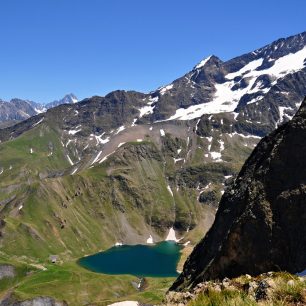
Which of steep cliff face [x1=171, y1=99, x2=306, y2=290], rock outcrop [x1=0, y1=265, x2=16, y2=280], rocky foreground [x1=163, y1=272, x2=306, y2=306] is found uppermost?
rocky foreground [x1=163, y1=272, x2=306, y2=306]

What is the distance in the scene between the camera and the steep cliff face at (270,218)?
56.4 meters

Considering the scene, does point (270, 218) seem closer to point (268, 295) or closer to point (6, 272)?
point (268, 295)

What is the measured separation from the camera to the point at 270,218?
2410 inches

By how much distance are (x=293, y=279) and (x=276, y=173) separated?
5254 cm

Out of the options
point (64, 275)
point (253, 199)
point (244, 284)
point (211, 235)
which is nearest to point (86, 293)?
point (64, 275)

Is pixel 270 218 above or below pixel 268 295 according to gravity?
below

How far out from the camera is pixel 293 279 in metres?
15.1

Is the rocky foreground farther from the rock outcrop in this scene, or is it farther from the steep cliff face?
the rock outcrop

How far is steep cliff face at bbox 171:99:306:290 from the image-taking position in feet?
185

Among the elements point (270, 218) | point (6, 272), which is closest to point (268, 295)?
point (270, 218)

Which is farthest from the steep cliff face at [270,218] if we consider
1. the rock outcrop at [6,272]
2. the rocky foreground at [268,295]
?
the rock outcrop at [6,272]

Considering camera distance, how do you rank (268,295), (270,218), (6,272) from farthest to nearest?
(6,272), (270,218), (268,295)

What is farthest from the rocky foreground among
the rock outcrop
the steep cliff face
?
the rock outcrop

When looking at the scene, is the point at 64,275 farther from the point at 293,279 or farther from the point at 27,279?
the point at 293,279
